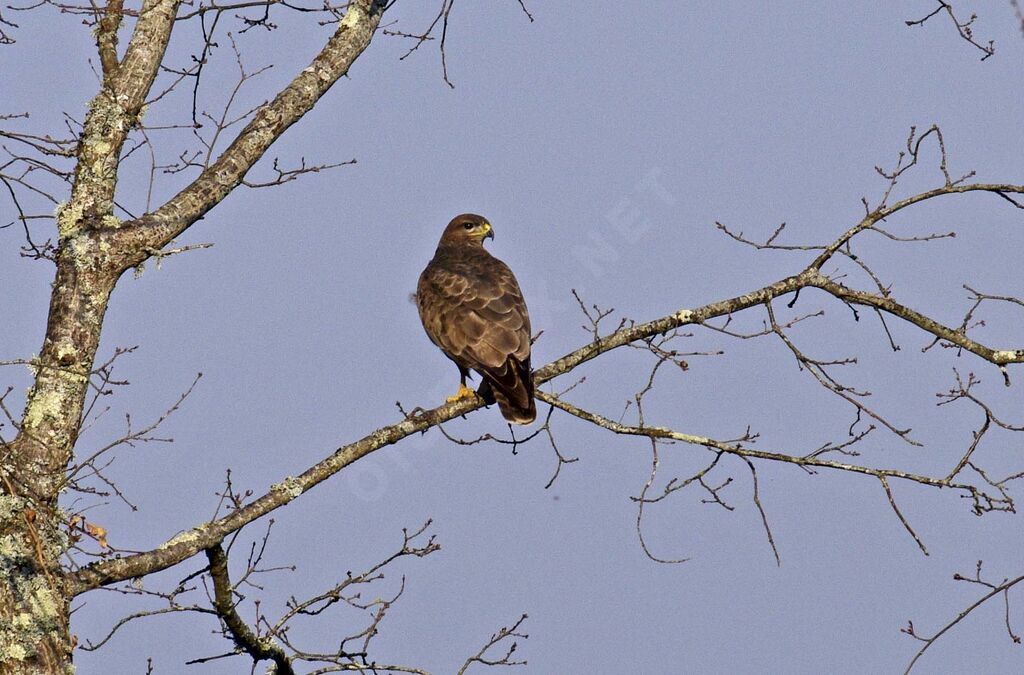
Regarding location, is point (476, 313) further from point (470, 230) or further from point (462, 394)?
point (470, 230)

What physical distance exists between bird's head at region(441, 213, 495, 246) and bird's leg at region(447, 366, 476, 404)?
2306 mm

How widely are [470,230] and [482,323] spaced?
7.97 feet

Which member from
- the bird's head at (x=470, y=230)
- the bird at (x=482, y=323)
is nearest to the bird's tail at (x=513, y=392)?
the bird at (x=482, y=323)

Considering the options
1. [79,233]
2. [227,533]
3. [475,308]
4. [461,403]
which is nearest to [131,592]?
[227,533]

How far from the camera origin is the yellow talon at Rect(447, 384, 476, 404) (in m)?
7.96

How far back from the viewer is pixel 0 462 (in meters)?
5.45

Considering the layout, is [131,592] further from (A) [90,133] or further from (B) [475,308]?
(B) [475,308]

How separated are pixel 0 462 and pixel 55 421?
60cm

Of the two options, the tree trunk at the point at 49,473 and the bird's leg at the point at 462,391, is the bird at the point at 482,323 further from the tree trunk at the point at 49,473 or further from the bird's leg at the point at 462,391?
the tree trunk at the point at 49,473

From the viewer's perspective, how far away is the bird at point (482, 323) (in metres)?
7.78

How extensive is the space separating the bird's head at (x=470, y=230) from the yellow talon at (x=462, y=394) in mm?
2527

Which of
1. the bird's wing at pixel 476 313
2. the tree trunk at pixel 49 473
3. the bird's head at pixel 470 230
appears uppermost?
the bird's head at pixel 470 230

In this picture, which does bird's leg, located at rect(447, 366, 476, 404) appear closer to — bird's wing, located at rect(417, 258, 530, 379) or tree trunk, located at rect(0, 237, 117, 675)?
bird's wing, located at rect(417, 258, 530, 379)

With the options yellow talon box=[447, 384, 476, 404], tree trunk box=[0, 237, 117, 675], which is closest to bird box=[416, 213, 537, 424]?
yellow talon box=[447, 384, 476, 404]
